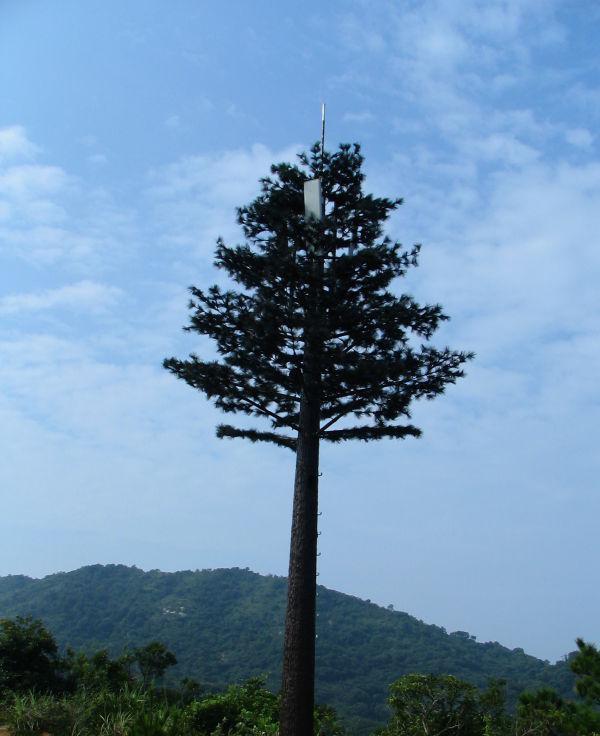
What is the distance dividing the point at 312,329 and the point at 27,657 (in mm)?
11034

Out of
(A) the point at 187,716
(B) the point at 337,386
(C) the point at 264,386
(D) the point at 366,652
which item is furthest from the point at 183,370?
(D) the point at 366,652

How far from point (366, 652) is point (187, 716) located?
7597 centimetres

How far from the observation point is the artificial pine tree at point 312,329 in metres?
12.7

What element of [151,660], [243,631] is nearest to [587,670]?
[151,660]

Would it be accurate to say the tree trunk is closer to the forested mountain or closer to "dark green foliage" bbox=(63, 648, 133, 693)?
"dark green foliage" bbox=(63, 648, 133, 693)

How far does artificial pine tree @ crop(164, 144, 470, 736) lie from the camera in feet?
41.7

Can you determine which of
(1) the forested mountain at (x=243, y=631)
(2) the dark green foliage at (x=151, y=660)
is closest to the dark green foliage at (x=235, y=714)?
(2) the dark green foliage at (x=151, y=660)

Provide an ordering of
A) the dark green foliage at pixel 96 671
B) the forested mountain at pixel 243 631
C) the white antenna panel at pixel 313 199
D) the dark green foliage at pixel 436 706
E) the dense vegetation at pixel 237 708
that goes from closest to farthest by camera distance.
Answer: the dense vegetation at pixel 237 708 < the dark green foliage at pixel 436 706 < the white antenna panel at pixel 313 199 < the dark green foliage at pixel 96 671 < the forested mountain at pixel 243 631

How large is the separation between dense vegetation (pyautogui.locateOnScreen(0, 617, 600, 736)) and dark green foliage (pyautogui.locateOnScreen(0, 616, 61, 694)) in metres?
0.02

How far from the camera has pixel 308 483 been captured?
1209cm

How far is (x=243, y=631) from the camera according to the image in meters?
84.0

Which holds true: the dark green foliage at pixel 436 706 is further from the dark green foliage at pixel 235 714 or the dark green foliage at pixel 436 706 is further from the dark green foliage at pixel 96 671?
the dark green foliage at pixel 96 671

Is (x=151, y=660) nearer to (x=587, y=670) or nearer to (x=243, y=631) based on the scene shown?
(x=587, y=670)

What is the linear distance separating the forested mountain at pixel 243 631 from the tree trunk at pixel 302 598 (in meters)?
39.6
